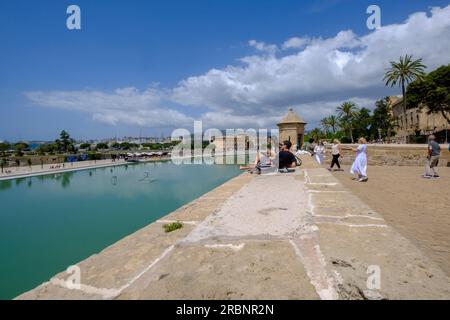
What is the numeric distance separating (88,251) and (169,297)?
770cm

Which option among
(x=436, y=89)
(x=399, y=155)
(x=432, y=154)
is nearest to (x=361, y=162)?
(x=432, y=154)

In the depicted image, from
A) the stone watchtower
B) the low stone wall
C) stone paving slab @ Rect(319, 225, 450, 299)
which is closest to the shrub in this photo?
stone paving slab @ Rect(319, 225, 450, 299)

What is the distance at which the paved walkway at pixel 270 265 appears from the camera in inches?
56.2

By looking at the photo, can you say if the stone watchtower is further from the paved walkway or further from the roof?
the paved walkway

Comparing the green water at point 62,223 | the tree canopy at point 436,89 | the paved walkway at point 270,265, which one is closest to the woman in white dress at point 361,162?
the paved walkway at point 270,265

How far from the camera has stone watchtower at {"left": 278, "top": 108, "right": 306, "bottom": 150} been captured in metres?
24.6

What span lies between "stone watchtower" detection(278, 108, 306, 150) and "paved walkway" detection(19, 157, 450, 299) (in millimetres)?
22654

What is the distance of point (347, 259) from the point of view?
70.7 inches

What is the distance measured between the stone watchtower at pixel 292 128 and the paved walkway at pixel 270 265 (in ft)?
74.3

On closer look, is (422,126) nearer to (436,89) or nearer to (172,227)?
(436,89)

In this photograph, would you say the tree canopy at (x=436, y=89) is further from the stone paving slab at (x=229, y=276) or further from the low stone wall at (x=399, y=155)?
the stone paving slab at (x=229, y=276)
